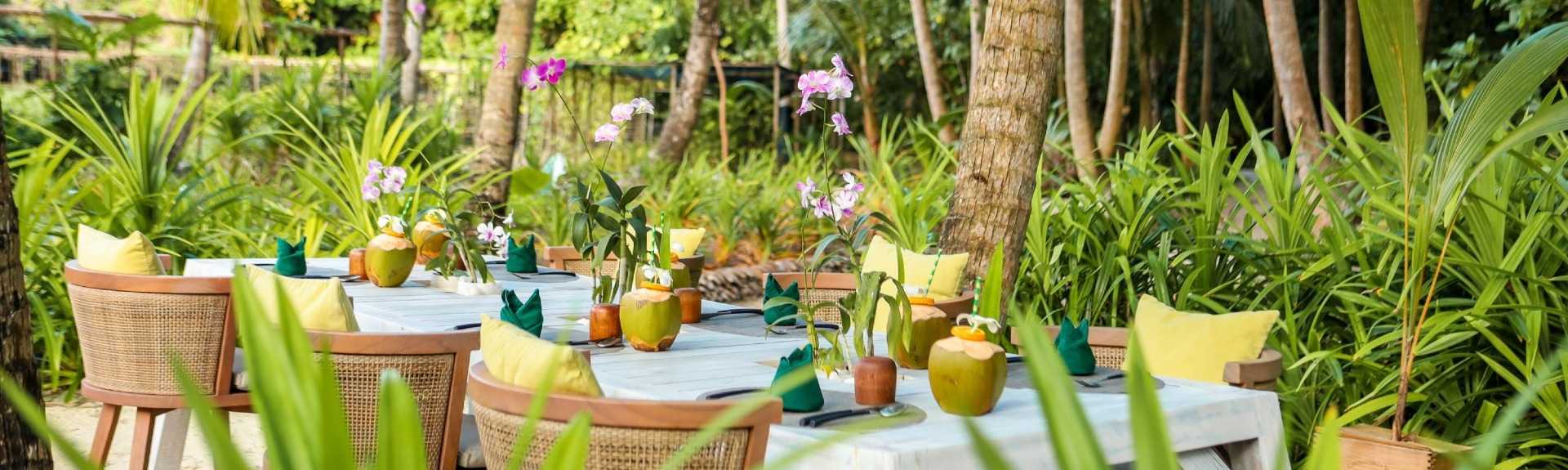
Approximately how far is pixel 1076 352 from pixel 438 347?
46.4 inches

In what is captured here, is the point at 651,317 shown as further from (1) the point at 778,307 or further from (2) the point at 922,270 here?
(2) the point at 922,270

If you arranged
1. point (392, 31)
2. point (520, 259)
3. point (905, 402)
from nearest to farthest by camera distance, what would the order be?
point (905, 402), point (520, 259), point (392, 31)

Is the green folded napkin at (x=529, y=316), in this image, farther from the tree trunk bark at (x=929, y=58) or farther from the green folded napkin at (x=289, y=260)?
the tree trunk bark at (x=929, y=58)

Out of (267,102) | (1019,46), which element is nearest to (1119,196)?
(1019,46)

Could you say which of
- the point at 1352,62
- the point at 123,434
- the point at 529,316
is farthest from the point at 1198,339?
the point at 1352,62

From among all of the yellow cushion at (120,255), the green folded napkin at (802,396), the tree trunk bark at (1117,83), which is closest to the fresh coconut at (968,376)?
the green folded napkin at (802,396)

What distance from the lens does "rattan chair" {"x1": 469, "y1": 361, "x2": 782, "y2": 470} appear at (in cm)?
182

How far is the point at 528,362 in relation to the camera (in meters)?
2.00

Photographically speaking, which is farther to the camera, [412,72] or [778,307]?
[412,72]

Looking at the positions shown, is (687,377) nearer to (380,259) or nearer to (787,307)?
(787,307)

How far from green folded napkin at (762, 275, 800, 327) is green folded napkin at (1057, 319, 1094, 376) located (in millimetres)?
704

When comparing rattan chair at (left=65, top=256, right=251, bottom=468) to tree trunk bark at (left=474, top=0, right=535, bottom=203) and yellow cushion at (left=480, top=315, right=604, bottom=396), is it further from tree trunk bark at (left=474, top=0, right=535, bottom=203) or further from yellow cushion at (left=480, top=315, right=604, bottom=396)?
tree trunk bark at (left=474, top=0, right=535, bottom=203)

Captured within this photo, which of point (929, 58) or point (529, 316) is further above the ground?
point (929, 58)

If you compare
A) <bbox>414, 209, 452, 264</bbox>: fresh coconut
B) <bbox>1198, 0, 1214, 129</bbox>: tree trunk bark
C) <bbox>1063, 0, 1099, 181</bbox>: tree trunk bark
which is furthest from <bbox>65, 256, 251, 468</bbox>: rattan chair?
<bbox>1198, 0, 1214, 129</bbox>: tree trunk bark
